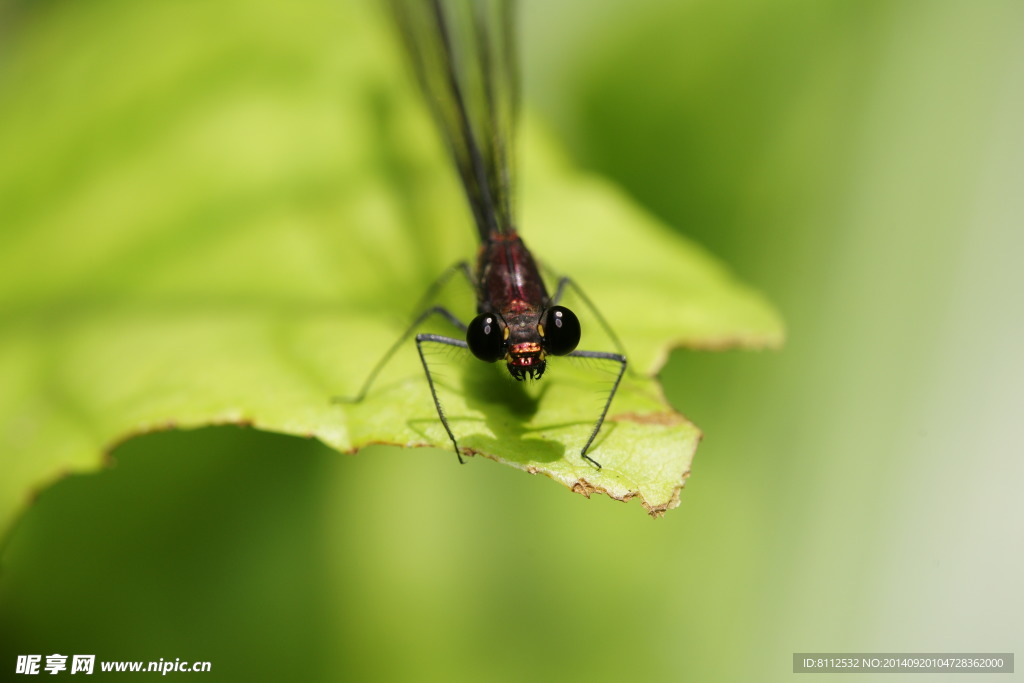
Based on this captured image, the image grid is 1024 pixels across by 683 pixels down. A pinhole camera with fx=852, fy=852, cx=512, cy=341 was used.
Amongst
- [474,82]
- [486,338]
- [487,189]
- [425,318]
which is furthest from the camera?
[474,82]

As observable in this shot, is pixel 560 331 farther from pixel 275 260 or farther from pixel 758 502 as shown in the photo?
pixel 275 260

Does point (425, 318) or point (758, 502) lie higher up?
point (425, 318)

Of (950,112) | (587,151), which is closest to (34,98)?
(587,151)

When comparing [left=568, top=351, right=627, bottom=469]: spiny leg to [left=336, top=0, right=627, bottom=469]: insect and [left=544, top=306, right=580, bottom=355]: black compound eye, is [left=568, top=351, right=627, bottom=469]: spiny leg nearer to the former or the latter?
A: [left=336, top=0, right=627, bottom=469]: insect

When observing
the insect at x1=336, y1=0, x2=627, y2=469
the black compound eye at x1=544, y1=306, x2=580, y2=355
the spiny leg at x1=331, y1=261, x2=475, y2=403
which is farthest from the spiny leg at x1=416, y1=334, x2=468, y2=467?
the black compound eye at x1=544, y1=306, x2=580, y2=355

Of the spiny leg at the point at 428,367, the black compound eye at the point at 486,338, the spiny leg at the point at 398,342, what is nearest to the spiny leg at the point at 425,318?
the spiny leg at the point at 398,342

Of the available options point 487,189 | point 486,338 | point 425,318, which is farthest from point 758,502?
point 487,189

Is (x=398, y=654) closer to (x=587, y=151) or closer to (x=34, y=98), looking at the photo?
(x=587, y=151)
